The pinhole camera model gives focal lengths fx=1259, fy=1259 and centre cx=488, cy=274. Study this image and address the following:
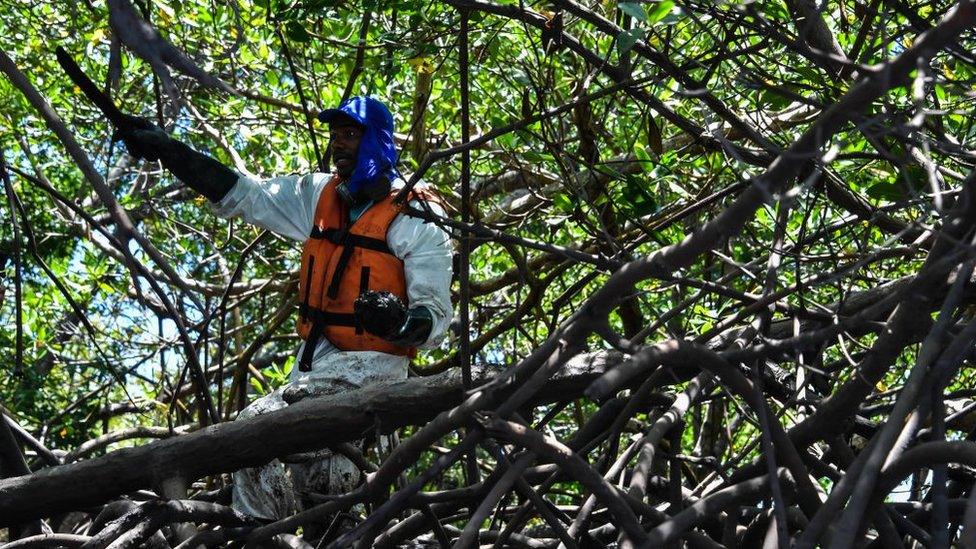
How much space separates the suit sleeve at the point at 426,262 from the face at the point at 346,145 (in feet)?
0.91

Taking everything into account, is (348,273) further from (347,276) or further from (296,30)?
(296,30)

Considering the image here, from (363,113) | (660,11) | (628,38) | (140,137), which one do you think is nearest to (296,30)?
(363,113)

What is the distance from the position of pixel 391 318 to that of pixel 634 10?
1.43 metres

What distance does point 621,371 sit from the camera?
1.81m

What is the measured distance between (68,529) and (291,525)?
154 centimetres

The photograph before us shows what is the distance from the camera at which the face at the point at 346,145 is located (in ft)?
13.3

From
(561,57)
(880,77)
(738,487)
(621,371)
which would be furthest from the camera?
(561,57)

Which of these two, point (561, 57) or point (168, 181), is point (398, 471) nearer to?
point (561, 57)

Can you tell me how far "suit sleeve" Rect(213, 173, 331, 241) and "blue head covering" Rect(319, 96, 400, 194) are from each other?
0.76ft

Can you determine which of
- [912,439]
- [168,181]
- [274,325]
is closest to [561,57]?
[274,325]

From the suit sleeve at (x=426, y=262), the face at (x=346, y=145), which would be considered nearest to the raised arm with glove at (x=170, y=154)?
the face at (x=346, y=145)

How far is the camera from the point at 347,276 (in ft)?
12.7

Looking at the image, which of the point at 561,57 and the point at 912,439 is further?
the point at 561,57

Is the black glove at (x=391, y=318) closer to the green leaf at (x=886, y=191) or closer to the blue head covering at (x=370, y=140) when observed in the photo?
the blue head covering at (x=370, y=140)
